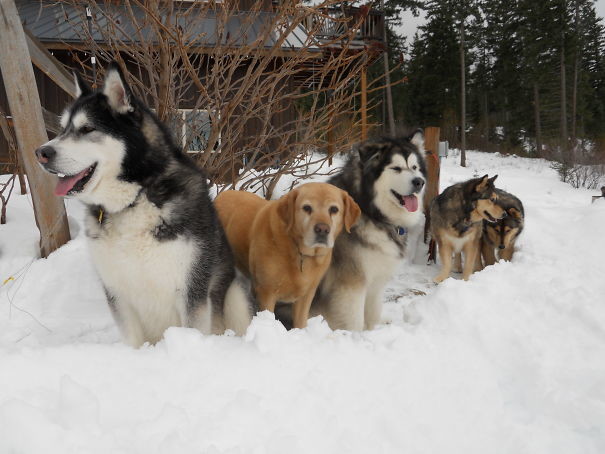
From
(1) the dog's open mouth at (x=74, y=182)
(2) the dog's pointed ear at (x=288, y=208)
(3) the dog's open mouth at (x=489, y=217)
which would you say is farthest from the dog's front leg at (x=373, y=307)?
(3) the dog's open mouth at (x=489, y=217)

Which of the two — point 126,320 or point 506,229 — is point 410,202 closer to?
point 126,320

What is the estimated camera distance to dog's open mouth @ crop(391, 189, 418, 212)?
3.39 meters

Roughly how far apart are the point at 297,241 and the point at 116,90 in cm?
147

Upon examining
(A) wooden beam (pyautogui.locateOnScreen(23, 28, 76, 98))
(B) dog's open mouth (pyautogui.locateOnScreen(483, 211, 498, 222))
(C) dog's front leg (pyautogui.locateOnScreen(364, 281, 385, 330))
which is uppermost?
(A) wooden beam (pyautogui.locateOnScreen(23, 28, 76, 98))

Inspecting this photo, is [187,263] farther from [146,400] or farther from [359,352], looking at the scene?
[359,352]

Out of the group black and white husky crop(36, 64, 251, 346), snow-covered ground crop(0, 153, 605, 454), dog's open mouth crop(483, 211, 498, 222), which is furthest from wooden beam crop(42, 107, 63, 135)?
dog's open mouth crop(483, 211, 498, 222)

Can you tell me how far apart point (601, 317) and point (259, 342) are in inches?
111

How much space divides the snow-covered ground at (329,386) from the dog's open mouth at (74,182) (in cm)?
80

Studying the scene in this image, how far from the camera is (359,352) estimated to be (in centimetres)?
238

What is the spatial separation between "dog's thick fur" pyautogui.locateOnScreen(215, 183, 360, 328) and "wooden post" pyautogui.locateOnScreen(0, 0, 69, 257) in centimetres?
245

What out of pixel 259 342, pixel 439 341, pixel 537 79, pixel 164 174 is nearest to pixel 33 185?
pixel 164 174

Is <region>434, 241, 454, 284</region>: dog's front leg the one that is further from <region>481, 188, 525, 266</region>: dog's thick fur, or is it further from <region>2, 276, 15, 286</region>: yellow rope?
<region>2, 276, 15, 286</region>: yellow rope

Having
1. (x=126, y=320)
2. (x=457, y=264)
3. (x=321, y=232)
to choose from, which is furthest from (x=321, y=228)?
(x=457, y=264)

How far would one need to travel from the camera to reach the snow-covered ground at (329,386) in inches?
62.1
